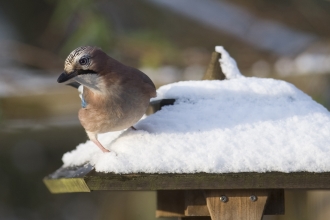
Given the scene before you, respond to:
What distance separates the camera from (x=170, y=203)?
2.21 m

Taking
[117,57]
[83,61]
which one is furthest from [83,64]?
[117,57]

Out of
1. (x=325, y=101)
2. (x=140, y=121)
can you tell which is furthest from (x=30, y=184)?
(x=140, y=121)

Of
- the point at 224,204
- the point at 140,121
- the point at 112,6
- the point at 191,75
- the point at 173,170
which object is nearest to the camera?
the point at 173,170

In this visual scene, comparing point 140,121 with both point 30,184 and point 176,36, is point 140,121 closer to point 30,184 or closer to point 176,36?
point 30,184

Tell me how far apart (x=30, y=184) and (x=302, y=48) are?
327 centimetres

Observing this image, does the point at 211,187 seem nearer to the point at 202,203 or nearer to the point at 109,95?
the point at 202,203

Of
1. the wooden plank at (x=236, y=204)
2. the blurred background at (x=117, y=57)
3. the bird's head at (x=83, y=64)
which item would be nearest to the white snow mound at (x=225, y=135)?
the wooden plank at (x=236, y=204)

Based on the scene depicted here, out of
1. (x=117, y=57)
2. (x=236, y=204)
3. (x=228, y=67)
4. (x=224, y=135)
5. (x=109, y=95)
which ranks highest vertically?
(x=117, y=57)

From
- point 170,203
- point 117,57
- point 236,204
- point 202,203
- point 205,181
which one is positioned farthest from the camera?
point 117,57

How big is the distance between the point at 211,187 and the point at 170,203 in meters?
0.47

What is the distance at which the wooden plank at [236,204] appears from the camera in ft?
6.18

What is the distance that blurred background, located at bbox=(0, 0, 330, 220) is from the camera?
4.43m

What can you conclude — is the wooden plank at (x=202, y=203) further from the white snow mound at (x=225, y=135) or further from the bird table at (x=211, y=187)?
the white snow mound at (x=225, y=135)

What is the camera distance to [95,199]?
5629mm
